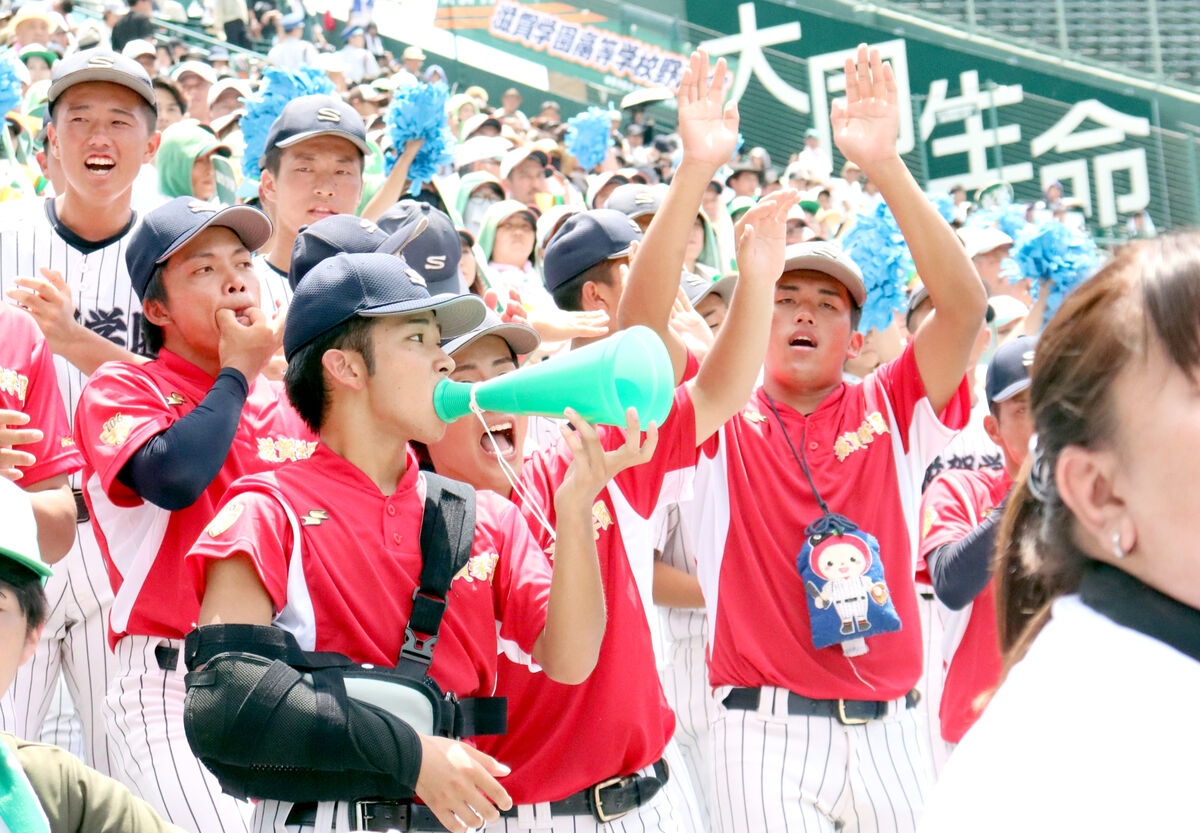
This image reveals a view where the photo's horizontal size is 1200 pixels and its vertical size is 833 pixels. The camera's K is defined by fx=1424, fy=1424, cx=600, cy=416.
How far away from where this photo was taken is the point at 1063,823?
118 cm

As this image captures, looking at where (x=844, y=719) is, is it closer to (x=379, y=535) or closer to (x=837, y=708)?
(x=837, y=708)

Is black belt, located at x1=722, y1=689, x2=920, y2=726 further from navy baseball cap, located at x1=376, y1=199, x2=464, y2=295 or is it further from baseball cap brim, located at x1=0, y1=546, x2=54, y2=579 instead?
baseball cap brim, located at x1=0, y1=546, x2=54, y2=579

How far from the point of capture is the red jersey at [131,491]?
313 centimetres

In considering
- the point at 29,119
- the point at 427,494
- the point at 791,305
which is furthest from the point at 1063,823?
the point at 29,119

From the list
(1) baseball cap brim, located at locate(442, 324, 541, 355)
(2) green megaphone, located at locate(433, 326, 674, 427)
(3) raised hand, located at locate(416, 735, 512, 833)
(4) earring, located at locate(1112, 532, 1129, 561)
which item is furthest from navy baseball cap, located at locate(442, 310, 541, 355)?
(4) earring, located at locate(1112, 532, 1129, 561)

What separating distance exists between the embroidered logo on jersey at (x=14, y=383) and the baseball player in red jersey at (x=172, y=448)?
18 centimetres

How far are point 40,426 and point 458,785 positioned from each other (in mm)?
1641

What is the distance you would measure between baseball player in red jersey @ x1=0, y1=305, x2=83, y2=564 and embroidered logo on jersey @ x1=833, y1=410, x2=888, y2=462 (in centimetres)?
193

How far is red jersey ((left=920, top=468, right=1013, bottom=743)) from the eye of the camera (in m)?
3.91

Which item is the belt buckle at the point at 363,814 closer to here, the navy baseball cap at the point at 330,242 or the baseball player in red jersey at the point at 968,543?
the navy baseball cap at the point at 330,242

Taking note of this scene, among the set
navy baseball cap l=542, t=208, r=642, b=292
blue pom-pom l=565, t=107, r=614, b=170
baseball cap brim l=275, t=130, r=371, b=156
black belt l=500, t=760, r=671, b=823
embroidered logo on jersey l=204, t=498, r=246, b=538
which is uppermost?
blue pom-pom l=565, t=107, r=614, b=170

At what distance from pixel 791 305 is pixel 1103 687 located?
110 inches

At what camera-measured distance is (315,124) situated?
4.48 meters

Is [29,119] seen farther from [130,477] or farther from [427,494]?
[427,494]
